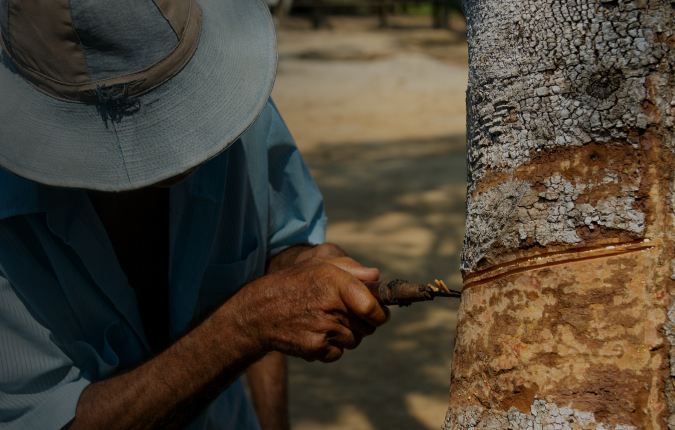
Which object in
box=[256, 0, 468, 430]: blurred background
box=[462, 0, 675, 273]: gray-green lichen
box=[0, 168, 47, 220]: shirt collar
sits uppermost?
box=[462, 0, 675, 273]: gray-green lichen

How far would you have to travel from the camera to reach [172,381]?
1.43m

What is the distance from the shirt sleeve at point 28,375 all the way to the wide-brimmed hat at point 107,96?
14.4 inches

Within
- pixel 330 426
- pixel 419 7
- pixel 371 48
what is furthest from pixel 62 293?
pixel 419 7

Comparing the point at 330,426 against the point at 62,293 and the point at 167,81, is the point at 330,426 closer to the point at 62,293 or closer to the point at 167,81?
the point at 62,293

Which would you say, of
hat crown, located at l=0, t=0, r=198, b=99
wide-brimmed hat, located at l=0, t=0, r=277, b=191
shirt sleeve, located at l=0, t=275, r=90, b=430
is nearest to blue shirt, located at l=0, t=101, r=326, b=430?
shirt sleeve, located at l=0, t=275, r=90, b=430

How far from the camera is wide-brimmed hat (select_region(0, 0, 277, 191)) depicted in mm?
1187

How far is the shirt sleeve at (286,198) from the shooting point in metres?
1.96

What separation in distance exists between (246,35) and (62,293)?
0.79 m

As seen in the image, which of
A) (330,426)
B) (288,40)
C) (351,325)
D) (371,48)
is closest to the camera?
(351,325)

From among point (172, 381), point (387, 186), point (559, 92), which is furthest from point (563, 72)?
point (387, 186)

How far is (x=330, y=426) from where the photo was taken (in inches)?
131

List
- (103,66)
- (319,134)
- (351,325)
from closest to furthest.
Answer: (103,66) < (351,325) < (319,134)

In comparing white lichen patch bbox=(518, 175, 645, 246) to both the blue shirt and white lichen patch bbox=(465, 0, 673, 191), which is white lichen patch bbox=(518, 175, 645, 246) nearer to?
white lichen patch bbox=(465, 0, 673, 191)

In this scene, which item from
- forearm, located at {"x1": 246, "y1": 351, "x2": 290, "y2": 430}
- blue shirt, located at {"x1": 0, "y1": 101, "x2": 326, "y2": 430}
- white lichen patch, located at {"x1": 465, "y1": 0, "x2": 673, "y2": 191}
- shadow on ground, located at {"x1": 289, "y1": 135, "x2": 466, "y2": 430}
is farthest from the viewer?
shadow on ground, located at {"x1": 289, "y1": 135, "x2": 466, "y2": 430}
